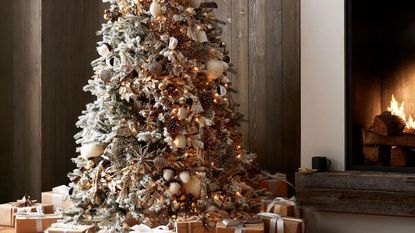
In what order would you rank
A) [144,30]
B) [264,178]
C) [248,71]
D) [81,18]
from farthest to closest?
[81,18] → [248,71] → [264,178] → [144,30]

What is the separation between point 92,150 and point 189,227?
65 cm

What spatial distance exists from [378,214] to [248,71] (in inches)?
55.0

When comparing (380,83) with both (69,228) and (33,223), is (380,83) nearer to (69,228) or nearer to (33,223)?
(69,228)

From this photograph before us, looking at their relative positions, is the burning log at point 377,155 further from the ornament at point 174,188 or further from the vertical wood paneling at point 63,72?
the vertical wood paneling at point 63,72

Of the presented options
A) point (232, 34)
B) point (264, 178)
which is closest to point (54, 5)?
point (232, 34)

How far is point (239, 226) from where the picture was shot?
3.12 metres

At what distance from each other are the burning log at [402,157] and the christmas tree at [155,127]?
901mm

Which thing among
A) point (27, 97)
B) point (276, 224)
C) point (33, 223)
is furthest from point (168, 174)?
point (27, 97)

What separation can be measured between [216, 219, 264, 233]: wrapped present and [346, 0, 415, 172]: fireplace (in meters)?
0.67

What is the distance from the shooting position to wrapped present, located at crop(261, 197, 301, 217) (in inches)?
133

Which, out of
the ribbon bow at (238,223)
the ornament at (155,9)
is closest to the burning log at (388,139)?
the ribbon bow at (238,223)

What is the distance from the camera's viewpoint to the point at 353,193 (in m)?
3.26

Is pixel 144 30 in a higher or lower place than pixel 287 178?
higher

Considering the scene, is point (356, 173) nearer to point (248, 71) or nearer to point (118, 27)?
point (248, 71)
